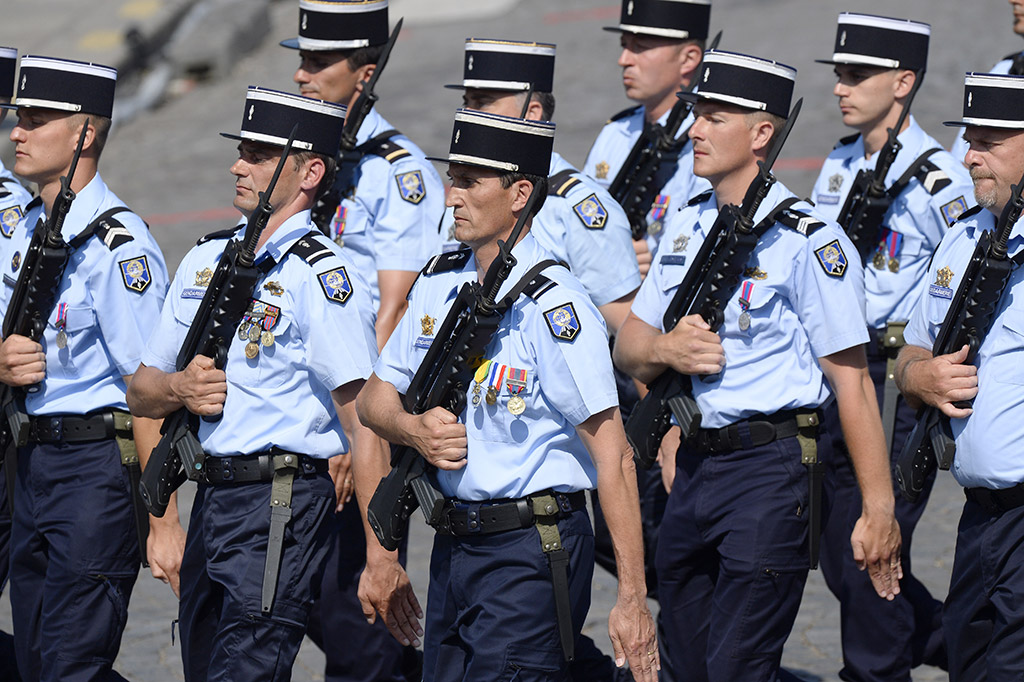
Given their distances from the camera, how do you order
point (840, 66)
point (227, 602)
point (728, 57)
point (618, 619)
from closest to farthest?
point (618, 619) → point (227, 602) → point (728, 57) → point (840, 66)

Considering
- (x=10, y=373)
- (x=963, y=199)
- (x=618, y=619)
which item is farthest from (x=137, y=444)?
(x=963, y=199)

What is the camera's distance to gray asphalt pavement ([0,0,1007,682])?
14789mm

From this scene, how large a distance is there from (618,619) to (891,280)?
2.56 m

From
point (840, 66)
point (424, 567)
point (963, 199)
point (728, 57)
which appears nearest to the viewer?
point (728, 57)

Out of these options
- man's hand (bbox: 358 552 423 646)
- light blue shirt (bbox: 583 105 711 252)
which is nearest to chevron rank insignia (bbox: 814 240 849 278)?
light blue shirt (bbox: 583 105 711 252)

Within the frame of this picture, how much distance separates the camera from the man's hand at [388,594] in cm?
521

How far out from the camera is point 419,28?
1939cm

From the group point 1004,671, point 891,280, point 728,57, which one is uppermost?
point 728,57

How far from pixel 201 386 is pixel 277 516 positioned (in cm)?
48

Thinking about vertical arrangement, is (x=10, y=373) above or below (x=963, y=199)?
below

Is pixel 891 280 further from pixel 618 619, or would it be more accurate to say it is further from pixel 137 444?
pixel 137 444

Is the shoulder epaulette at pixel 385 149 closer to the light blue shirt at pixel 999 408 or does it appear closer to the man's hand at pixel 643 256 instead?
the man's hand at pixel 643 256

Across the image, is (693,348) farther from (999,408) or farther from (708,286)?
(999,408)

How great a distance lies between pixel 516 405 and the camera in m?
4.70
